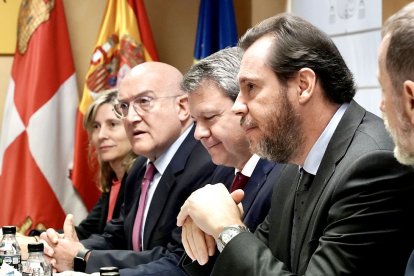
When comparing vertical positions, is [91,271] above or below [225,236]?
below

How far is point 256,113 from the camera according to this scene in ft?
7.07

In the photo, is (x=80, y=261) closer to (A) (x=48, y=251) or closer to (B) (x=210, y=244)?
(A) (x=48, y=251)

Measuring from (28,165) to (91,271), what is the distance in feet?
7.95

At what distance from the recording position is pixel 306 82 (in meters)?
2.10

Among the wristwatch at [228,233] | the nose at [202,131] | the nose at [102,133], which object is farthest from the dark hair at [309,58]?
the nose at [102,133]

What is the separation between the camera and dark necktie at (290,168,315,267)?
2.12m

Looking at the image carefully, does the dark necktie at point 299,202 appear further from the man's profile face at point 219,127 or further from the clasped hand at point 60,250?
the clasped hand at point 60,250

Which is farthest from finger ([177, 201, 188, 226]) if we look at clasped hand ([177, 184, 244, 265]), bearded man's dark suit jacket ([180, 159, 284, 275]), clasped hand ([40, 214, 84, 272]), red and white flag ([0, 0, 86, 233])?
red and white flag ([0, 0, 86, 233])

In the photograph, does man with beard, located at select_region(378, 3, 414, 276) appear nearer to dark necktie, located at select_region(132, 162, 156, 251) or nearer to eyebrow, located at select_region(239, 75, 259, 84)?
eyebrow, located at select_region(239, 75, 259, 84)

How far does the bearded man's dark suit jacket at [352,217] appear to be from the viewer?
1848mm

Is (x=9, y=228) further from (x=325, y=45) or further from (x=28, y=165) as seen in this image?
(x=28, y=165)

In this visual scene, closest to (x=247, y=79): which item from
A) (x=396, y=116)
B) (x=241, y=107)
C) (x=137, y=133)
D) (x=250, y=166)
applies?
(x=241, y=107)

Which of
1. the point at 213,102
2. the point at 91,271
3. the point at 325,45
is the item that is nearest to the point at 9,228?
the point at 91,271

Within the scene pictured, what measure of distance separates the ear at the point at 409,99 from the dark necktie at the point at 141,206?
6.57ft
